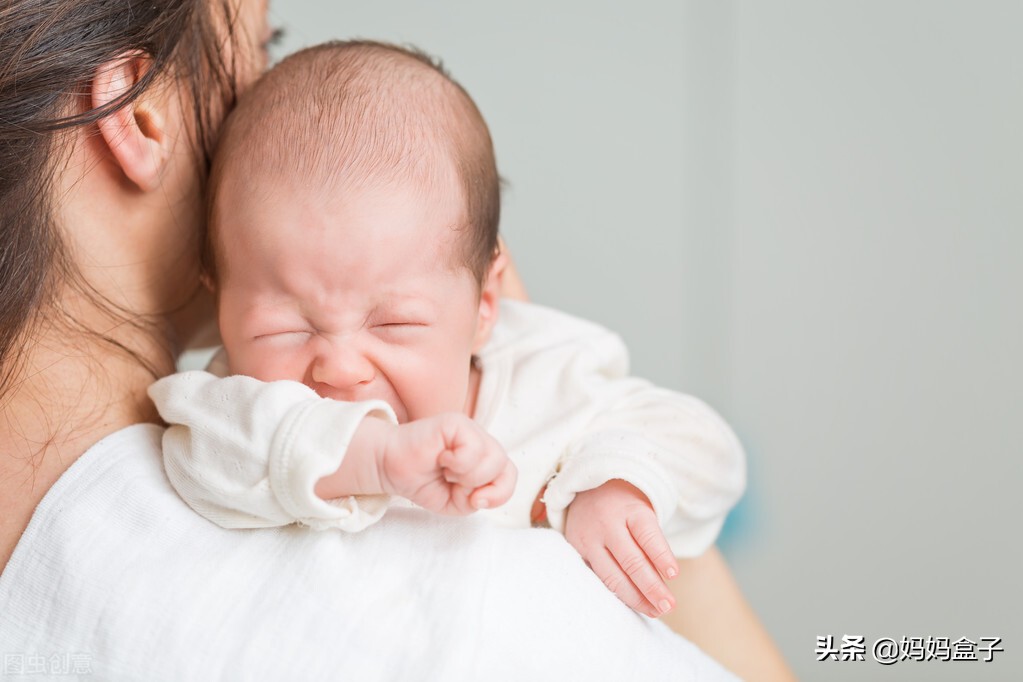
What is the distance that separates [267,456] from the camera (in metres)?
0.67

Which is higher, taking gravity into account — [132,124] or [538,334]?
[132,124]

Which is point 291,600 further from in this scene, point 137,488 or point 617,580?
point 617,580

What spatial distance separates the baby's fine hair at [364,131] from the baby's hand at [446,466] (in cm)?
25

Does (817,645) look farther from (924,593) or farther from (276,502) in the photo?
(276,502)

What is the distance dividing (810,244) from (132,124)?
1746 millimetres

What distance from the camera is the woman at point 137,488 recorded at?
618 mm

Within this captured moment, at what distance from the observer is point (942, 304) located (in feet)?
6.75

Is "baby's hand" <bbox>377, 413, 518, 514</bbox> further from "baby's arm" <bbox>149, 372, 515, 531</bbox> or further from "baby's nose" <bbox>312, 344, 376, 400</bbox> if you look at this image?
"baby's nose" <bbox>312, 344, 376, 400</bbox>

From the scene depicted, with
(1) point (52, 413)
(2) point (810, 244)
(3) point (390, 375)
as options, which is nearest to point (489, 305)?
(3) point (390, 375)

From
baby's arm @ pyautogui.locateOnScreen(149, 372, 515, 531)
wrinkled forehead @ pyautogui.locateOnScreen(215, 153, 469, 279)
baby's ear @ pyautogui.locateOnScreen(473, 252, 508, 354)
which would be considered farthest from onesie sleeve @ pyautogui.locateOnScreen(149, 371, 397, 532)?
baby's ear @ pyautogui.locateOnScreen(473, 252, 508, 354)

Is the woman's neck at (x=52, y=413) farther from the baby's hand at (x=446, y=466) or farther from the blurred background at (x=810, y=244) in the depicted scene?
the blurred background at (x=810, y=244)

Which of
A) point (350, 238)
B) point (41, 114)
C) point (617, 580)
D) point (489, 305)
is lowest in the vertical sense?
point (617, 580)

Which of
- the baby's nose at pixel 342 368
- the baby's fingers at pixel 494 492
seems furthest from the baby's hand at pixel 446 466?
the baby's nose at pixel 342 368

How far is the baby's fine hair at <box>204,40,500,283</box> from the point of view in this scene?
0.82m
